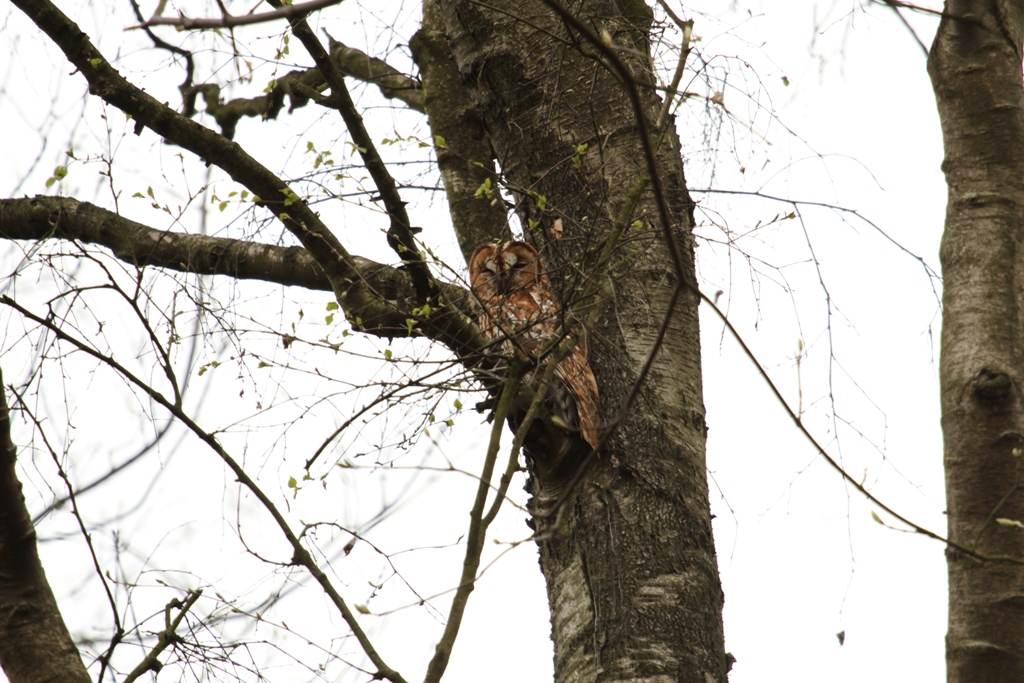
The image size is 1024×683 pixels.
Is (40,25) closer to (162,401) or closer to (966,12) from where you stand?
(162,401)

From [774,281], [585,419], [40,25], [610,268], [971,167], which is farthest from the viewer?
[585,419]

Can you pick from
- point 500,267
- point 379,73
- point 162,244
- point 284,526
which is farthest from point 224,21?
point 379,73

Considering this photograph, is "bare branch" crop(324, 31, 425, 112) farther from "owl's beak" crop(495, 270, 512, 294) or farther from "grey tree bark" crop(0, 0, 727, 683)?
"owl's beak" crop(495, 270, 512, 294)

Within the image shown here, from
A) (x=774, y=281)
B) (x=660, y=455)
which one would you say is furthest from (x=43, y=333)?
(x=774, y=281)

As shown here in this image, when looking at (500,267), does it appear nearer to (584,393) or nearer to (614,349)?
(584,393)

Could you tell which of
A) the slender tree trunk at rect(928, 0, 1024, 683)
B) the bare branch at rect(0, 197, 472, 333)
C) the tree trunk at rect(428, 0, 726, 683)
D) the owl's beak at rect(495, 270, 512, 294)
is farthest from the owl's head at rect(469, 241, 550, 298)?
the slender tree trunk at rect(928, 0, 1024, 683)

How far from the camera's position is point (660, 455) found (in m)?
2.54

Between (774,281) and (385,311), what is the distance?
1029mm

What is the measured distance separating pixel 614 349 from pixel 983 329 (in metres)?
0.89

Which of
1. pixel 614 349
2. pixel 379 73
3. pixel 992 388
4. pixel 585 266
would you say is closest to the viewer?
pixel 992 388

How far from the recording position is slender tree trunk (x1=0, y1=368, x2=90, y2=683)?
5.92 feet

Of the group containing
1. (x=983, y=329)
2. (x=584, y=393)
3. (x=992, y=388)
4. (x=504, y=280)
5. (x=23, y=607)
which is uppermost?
(x=504, y=280)

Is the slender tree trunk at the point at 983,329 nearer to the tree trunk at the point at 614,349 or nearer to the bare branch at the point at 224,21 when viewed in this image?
the tree trunk at the point at 614,349

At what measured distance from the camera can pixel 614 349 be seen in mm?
2469
